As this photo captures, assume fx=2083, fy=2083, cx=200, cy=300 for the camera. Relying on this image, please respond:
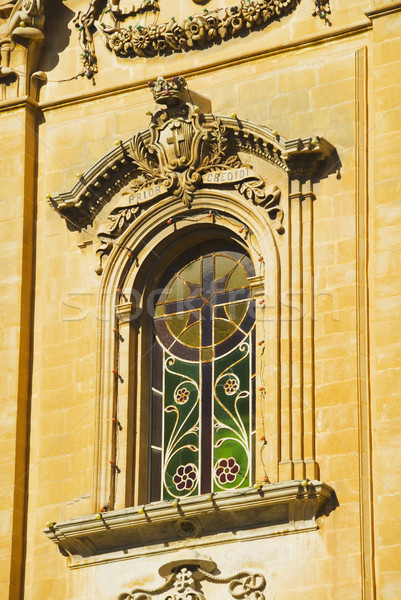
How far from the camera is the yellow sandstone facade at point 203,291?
85.5 feet

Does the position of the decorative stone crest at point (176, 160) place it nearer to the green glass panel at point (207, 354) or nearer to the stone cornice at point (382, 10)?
the green glass panel at point (207, 354)

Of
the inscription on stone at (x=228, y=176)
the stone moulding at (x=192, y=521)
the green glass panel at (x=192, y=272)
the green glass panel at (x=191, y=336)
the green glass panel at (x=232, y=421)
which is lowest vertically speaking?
the stone moulding at (x=192, y=521)

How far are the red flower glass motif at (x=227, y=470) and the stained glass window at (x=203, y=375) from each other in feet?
0.04

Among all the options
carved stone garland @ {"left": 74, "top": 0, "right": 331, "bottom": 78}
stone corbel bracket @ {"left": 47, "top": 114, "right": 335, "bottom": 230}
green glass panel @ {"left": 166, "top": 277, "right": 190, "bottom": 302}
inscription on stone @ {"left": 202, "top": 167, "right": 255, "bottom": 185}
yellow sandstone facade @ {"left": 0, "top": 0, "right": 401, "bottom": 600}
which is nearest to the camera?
yellow sandstone facade @ {"left": 0, "top": 0, "right": 401, "bottom": 600}

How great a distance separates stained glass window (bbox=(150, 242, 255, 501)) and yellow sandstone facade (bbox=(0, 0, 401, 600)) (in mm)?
56

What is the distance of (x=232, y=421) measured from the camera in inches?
1085

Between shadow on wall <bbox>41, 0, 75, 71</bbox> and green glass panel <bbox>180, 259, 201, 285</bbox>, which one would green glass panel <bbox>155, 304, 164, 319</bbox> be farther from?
shadow on wall <bbox>41, 0, 75, 71</bbox>

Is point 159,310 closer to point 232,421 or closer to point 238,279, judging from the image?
point 238,279

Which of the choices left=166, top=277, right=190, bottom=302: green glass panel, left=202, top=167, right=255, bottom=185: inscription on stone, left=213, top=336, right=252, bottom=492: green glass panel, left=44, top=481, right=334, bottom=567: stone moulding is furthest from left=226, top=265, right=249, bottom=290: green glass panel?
left=44, top=481, right=334, bottom=567: stone moulding

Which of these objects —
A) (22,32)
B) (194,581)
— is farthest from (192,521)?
(22,32)

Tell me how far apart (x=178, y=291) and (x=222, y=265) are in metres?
0.71

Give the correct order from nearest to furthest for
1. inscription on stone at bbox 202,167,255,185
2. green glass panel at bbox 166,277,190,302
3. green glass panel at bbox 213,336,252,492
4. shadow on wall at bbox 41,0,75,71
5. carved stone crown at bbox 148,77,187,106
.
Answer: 1. green glass panel at bbox 213,336,252,492
2. inscription on stone at bbox 202,167,255,185
3. carved stone crown at bbox 148,77,187,106
4. green glass panel at bbox 166,277,190,302
5. shadow on wall at bbox 41,0,75,71

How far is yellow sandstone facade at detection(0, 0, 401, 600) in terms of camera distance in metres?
26.0

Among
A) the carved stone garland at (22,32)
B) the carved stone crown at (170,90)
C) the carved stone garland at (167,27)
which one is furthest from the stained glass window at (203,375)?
the carved stone garland at (22,32)
